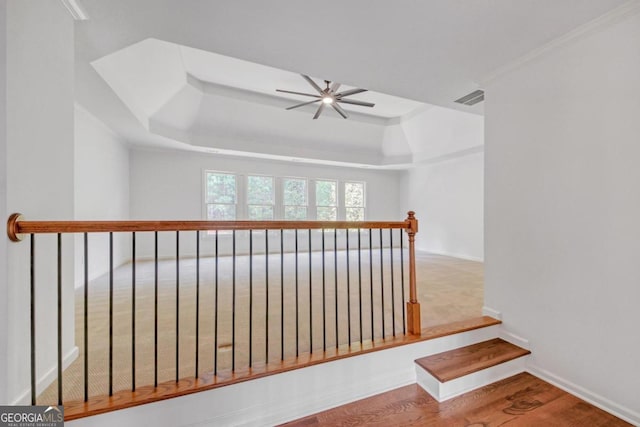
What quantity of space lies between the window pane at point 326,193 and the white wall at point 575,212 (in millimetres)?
5214

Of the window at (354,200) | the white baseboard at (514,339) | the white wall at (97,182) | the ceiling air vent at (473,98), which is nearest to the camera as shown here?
the white baseboard at (514,339)

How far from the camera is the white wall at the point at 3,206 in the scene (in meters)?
1.17

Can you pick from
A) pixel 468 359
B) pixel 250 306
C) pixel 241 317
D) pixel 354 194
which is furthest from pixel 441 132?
pixel 250 306

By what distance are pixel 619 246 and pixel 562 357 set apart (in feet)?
2.91

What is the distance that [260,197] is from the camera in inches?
262

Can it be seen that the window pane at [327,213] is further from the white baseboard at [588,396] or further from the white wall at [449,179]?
the white baseboard at [588,396]

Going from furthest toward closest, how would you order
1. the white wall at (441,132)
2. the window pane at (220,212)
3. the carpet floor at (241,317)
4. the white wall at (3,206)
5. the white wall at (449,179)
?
the window pane at (220,212) → the white wall at (449,179) → the white wall at (441,132) → the carpet floor at (241,317) → the white wall at (3,206)

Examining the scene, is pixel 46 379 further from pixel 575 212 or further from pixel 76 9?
pixel 575 212

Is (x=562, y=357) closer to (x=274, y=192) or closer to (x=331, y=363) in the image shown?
(x=331, y=363)

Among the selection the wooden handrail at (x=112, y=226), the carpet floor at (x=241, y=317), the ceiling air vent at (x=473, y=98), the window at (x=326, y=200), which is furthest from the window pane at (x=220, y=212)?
the ceiling air vent at (x=473, y=98)

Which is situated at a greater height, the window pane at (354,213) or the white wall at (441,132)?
the white wall at (441,132)

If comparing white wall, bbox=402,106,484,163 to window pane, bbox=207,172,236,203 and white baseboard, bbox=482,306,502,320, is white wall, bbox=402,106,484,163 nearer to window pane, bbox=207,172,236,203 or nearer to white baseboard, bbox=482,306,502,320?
white baseboard, bbox=482,306,502,320

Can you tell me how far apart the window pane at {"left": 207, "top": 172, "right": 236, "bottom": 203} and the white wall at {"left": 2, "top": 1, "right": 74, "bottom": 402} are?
4498mm

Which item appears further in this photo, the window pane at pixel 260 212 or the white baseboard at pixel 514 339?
the window pane at pixel 260 212
